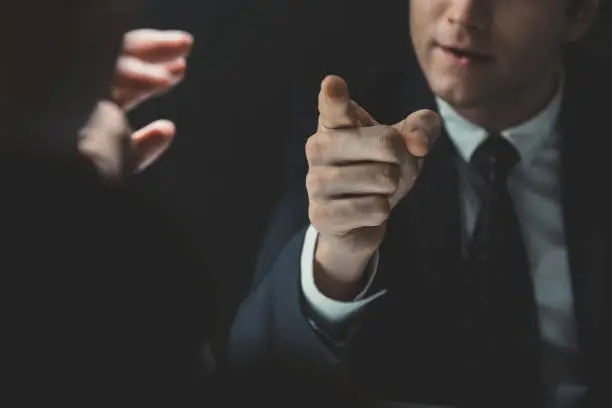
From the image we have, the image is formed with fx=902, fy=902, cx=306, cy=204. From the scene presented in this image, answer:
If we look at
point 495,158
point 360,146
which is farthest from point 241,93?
point 495,158

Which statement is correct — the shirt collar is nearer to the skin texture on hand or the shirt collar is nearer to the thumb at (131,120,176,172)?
the skin texture on hand

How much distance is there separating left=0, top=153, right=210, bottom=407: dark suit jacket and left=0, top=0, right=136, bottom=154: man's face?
30mm

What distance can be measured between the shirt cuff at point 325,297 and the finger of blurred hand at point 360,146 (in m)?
0.07

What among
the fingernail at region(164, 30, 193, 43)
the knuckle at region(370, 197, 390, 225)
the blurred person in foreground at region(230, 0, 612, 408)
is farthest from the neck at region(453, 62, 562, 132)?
the fingernail at region(164, 30, 193, 43)

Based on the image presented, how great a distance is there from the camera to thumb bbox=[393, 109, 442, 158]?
0.69 m

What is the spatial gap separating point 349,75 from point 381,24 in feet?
0.17

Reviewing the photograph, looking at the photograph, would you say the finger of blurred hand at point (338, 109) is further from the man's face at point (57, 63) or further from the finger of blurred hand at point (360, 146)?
the man's face at point (57, 63)

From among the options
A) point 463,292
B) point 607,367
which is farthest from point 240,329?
A: point 607,367

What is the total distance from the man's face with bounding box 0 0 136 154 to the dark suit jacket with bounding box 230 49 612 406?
0.54 feet

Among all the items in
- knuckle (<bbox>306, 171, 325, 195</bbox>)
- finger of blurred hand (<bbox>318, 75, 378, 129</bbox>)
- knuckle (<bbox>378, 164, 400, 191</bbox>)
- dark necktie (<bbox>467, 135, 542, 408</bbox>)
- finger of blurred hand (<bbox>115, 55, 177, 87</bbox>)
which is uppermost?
finger of blurred hand (<bbox>115, 55, 177, 87</bbox>)

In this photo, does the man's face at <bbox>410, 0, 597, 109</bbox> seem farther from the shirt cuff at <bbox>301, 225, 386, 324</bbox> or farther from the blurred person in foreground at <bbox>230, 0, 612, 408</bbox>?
Answer: the shirt cuff at <bbox>301, 225, 386, 324</bbox>

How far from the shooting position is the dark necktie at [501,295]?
77cm

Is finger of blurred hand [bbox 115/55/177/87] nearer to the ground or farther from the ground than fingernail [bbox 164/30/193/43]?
nearer to the ground

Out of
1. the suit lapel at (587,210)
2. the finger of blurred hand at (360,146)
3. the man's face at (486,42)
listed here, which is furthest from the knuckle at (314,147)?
the suit lapel at (587,210)
